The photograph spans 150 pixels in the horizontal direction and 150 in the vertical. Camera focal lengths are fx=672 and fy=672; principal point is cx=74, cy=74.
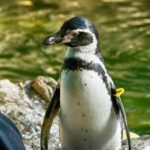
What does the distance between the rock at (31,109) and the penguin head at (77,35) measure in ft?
1.75

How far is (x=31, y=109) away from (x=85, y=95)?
0.97 metres

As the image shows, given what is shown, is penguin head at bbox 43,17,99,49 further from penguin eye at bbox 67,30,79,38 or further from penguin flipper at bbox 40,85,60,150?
penguin flipper at bbox 40,85,60,150

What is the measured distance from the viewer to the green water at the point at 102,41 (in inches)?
192

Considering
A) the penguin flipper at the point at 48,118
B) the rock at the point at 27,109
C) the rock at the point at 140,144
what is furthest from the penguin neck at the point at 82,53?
the rock at the point at 27,109

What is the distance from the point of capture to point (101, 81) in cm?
236

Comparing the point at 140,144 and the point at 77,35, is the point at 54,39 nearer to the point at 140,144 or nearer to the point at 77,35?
the point at 77,35

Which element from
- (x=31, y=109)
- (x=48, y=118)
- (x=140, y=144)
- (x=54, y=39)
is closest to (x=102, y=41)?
(x=31, y=109)

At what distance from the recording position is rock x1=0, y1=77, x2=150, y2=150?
114 inches

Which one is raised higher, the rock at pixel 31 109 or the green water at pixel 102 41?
the rock at pixel 31 109

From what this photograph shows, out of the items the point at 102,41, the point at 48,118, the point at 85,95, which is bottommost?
the point at 102,41

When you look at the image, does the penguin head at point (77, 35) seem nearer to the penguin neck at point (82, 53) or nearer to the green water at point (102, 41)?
the penguin neck at point (82, 53)

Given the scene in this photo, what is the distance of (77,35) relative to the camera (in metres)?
2.28

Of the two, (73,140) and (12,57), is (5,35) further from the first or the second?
(73,140)

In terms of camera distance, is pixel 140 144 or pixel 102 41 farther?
pixel 102 41
